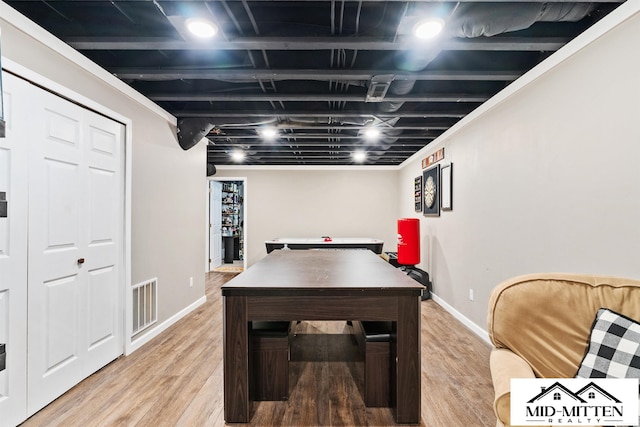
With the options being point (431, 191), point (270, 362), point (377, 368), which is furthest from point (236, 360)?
point (431, 191)

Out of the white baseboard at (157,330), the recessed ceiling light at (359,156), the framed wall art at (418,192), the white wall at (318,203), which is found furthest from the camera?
the white wall at (318,203)

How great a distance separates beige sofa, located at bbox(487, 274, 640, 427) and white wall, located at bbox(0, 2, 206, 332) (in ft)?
9.31

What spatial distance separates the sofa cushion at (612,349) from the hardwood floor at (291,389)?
2.73 feet

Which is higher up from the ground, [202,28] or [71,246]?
[202,28]

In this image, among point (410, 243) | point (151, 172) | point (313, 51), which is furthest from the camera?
point (410, 243)

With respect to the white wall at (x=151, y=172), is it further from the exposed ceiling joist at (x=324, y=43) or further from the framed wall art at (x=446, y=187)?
the framed wall art at (x=446, y=187)

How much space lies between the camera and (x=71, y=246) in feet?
7.30

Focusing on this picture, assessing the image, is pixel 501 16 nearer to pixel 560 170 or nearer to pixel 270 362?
pixel 560 170

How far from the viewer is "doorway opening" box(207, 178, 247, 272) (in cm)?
707

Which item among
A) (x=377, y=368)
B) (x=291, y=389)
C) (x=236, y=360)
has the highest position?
(x=236, y=360)

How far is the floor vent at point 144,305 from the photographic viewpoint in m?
2.90

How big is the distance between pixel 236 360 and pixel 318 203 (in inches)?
209

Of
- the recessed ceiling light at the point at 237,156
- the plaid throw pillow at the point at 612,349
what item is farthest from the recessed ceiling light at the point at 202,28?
the recessed ceiling light at the point at 237,156

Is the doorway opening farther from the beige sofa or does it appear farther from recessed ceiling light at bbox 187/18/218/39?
the beige sofa
